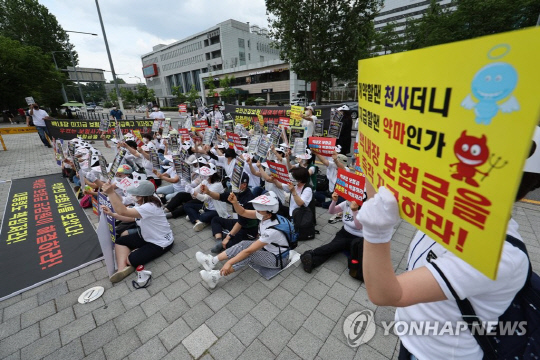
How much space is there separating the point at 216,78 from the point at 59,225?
55989mm

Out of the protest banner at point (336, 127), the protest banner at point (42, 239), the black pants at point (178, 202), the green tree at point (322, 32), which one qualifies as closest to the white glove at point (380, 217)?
the protest banner at point (42, 239)

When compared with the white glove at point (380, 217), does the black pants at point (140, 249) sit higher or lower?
lower

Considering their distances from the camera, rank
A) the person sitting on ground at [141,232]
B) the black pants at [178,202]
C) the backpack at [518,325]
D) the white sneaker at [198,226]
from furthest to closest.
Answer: the black pants at [178,202]
the white sneaker at [198,226]
the person sitting on ground at [141,232]
the backpack at [518,325]

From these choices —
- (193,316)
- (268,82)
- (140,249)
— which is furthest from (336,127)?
(268,82)

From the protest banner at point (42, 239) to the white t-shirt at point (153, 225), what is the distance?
1.13 meters

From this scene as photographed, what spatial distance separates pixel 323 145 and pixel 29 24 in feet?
156

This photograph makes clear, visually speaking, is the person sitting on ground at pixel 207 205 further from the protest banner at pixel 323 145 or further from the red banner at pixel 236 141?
the protest banner at pixel 323 145

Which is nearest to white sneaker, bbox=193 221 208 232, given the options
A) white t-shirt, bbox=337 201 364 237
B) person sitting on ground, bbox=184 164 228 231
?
person sitting on ground, bbox=184 164 228 231

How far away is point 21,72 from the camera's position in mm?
20922

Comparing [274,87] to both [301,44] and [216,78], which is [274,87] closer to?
[216,78]

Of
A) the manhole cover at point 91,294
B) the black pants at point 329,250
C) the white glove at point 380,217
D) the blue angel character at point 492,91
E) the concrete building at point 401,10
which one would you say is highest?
the concrete building at point 401,10

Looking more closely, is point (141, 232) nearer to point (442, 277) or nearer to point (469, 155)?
point (442, 277)

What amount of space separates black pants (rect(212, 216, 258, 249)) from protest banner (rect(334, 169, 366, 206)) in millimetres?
1920

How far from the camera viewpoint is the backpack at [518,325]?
1.06 metres
